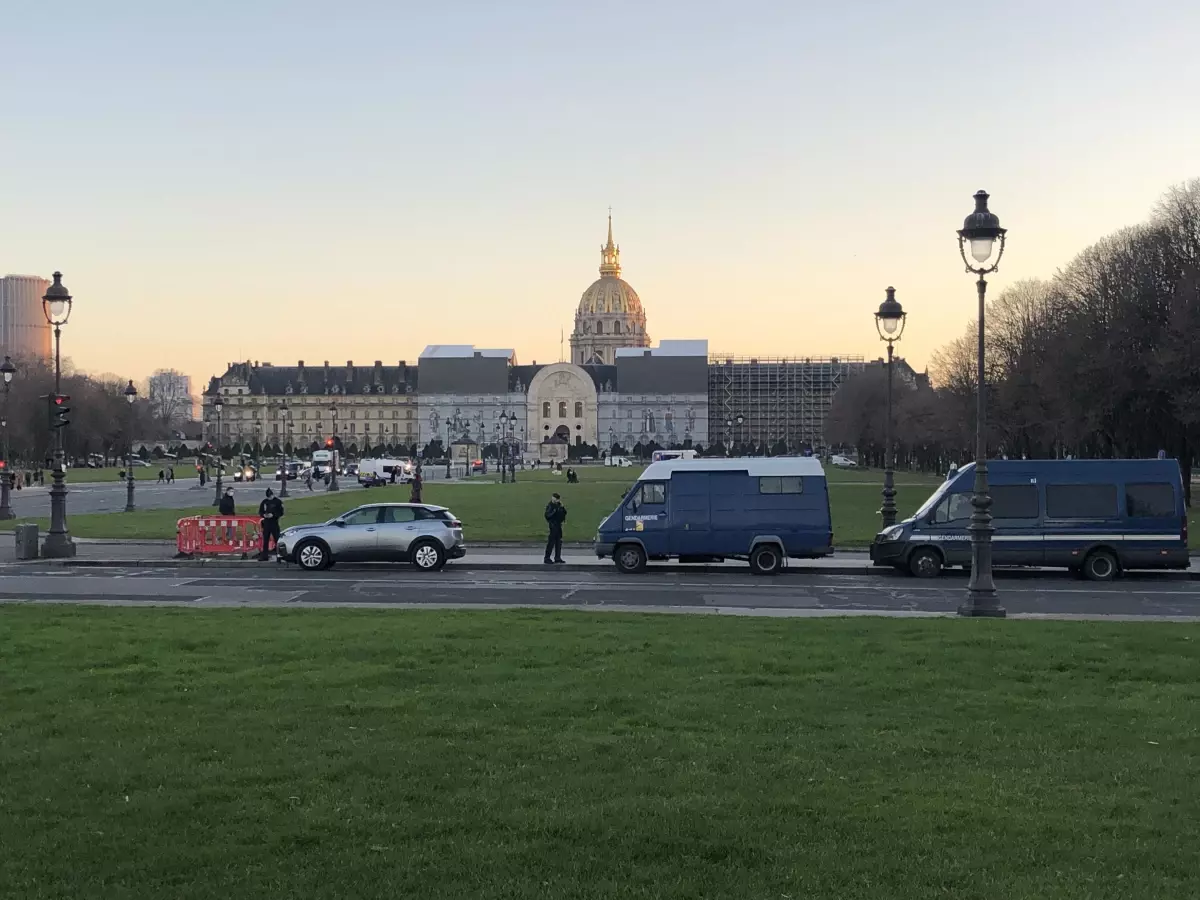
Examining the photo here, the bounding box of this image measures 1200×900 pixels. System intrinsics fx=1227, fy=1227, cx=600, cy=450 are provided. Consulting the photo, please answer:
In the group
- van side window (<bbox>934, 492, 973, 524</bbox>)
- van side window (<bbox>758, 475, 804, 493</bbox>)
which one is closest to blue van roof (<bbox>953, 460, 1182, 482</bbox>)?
van side window (<bbox>934, 492, 973, 524</bbox>)

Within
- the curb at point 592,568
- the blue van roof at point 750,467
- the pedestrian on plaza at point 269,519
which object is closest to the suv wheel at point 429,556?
the curb at point 592,568

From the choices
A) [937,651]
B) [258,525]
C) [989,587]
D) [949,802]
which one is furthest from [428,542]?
[949,802]

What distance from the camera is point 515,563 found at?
2756 cm

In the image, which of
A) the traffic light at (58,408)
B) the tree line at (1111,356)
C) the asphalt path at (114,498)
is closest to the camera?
the traffic light at (58,408)

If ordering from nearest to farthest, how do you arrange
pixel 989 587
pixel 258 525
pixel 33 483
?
1. pixel 989 587
2. pixel 258 525
3. pixel 33 483

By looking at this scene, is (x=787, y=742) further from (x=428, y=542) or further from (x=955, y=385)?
(x=955, y=385)

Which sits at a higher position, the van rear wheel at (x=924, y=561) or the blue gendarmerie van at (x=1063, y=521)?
the blue gendarmerie van at (x=1063, y=521)

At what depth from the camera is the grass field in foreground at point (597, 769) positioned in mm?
6035

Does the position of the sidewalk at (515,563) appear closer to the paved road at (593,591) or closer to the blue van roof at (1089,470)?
the paved road at (593,591)

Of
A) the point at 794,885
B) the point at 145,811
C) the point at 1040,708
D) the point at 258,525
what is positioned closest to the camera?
the point at 794,885

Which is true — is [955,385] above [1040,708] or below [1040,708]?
above

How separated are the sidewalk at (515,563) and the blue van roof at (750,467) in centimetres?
213

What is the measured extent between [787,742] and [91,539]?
97.5 feet

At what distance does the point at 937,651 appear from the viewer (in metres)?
12.6
